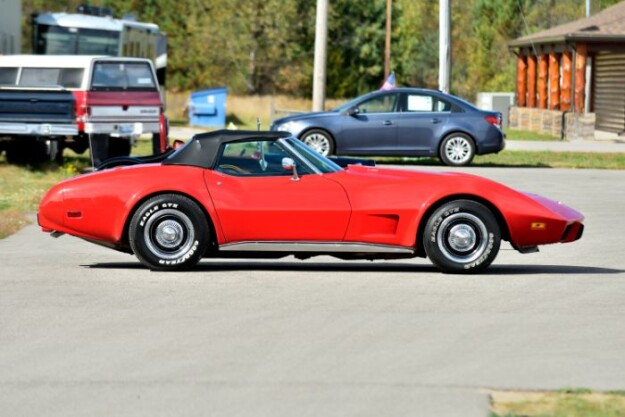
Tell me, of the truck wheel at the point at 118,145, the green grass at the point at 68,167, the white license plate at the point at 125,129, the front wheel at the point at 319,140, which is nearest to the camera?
the green grass at the point at 68,167

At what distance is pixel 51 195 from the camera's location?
12.2 meters

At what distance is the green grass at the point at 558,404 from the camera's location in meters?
6.75

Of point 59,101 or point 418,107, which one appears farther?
point 418,107

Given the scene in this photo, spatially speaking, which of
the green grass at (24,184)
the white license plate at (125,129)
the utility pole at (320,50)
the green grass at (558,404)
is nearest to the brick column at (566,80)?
the utility pole at (320,50)

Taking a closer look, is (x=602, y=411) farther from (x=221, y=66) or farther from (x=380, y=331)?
(x=221, y=66)

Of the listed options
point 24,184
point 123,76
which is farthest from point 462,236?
point 123,76

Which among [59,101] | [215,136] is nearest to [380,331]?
[215,136]

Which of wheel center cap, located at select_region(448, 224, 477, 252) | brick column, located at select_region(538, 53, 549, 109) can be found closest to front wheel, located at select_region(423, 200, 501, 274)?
wheel center cap, located at select_region(448, 224, 477, 252)

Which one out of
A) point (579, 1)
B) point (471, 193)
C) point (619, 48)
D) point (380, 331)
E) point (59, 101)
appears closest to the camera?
point (380, 331)

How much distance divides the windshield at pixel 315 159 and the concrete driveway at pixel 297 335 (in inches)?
34.3

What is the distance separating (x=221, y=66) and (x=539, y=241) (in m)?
65.1

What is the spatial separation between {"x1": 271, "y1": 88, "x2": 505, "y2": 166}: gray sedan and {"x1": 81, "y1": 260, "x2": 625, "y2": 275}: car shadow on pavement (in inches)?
619

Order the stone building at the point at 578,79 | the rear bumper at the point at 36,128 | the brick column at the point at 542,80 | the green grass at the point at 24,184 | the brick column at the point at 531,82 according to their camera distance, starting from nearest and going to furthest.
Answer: the green grass at the point at 24,184 → the rear bumper at the point at 36,128 → the stone building at the point at 578,79 → the brick column at the point at 542,80 → the brick column at the point at 531,82

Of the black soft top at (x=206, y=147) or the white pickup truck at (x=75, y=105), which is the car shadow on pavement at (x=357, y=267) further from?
the white pickup truck at (x=75, y=105)
